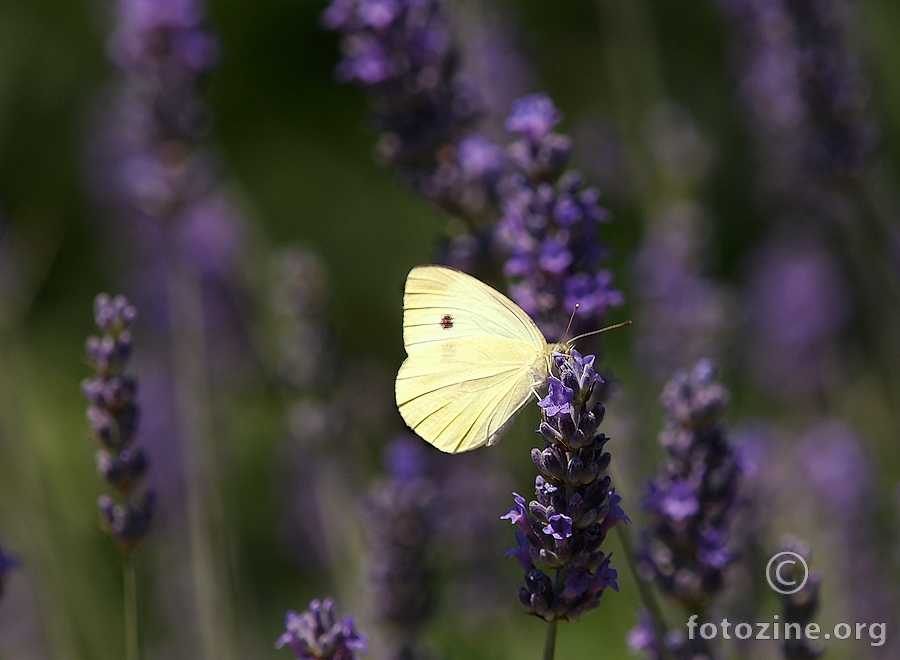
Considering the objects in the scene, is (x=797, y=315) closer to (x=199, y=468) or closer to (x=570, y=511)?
(x=199, y=468)

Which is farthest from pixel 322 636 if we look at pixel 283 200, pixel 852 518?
pixel 283 200

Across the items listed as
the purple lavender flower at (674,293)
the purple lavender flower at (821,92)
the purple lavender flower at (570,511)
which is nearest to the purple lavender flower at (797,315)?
the purple lavender flower at (674,293)

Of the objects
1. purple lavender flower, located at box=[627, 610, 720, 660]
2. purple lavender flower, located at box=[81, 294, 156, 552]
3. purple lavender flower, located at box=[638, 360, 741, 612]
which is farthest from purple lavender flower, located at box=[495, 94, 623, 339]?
purple lavender flower, located at box=[81, 294, 156, 552]

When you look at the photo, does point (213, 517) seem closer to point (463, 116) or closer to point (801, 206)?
point (463, 116)

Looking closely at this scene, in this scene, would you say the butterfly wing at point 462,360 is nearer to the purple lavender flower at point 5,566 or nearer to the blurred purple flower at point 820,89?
the purple lavender flower at point 5,566

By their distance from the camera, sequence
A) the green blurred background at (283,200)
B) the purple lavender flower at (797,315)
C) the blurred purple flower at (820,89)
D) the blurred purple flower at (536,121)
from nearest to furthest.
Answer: the blurred purple flower at (536,121)
the blurred purple flower at (820,89)
the green blurred background at (283,200)
the purple lavender flower at (797,315)
